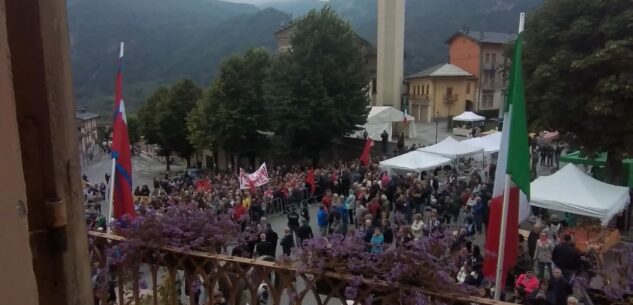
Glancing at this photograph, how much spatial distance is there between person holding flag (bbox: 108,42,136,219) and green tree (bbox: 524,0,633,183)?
13819 mm

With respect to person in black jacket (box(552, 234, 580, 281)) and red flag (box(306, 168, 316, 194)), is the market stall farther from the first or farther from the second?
red flag (box(306, 168, 316, 194))

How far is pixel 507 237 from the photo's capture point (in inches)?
270

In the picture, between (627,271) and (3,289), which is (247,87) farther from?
(3,289)

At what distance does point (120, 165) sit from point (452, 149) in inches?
651

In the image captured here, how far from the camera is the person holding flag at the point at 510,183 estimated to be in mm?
6793

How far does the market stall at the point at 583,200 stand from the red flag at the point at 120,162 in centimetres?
1042

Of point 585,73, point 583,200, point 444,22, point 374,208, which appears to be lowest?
point 374,208

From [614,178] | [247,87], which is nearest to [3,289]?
[614,178]

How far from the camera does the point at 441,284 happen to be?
3.60 m

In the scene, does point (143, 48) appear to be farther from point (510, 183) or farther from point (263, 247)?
point (510, 183)

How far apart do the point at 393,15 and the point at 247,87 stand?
61.9 ft

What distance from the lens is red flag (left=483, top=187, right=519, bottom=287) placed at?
682 cm

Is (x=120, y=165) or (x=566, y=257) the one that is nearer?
(x=120, y=165)

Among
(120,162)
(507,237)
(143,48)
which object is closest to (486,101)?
(507,237)
